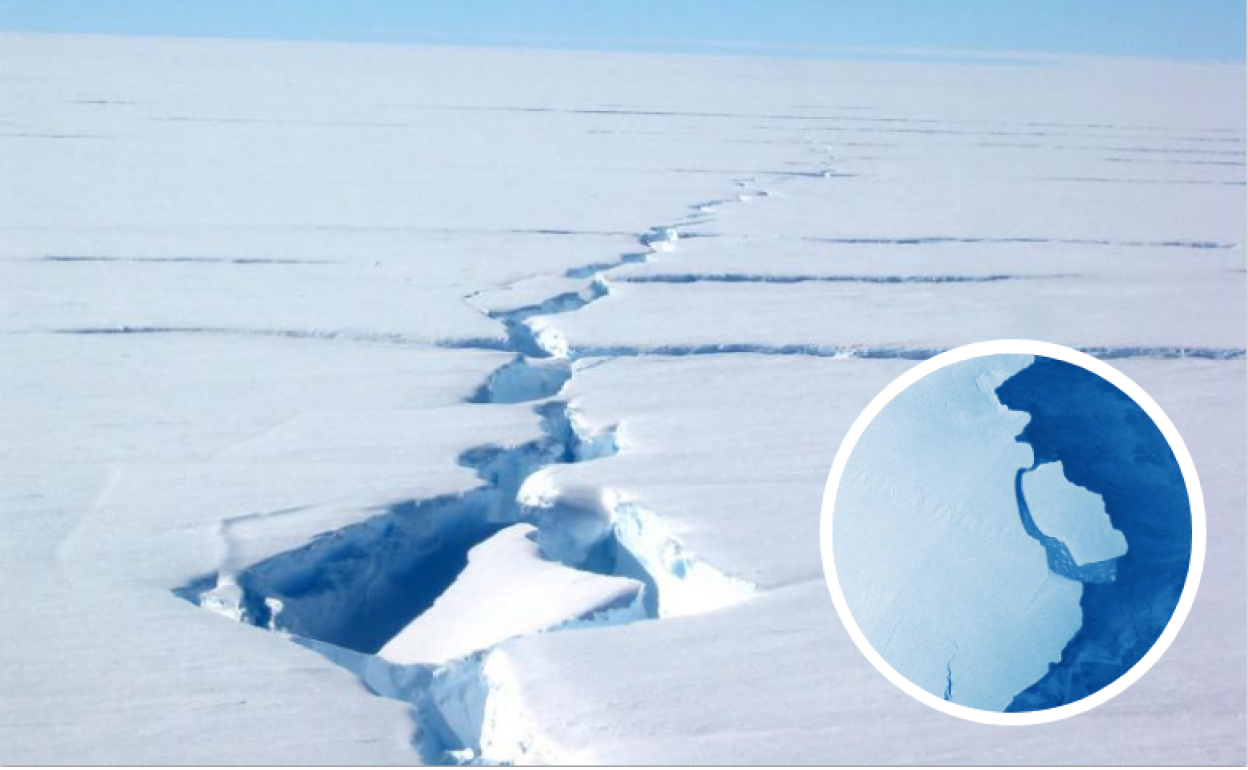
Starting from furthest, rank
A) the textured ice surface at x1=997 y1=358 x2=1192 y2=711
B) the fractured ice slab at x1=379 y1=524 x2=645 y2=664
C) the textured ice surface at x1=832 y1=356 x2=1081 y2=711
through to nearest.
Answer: the fractured ice slab at x1=379 y1=524 x2=645 y2=664
the textured ice surface at x1=997 y1=358 x2=1192 y2=711
the textured ice surface at x1=832 y1=356 x2=1081 y2=711

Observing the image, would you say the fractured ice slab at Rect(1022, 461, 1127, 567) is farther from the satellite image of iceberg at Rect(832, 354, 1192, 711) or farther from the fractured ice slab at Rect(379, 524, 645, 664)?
the fractured ice slab at Rect(379, 524, 645, 664)

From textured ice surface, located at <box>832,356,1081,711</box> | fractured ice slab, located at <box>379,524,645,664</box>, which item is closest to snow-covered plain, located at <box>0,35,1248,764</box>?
fractured ice slab, located at <box>379,524,645,664</box>

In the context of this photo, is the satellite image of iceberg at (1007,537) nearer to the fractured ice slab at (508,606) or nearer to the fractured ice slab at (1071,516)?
the fractured ice slab at (1071,516)

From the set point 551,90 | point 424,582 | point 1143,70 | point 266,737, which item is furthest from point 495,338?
point 1143,70

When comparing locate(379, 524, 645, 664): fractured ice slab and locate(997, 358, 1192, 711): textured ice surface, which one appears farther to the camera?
locate(379, 524, 645, 664): fractured ice slab

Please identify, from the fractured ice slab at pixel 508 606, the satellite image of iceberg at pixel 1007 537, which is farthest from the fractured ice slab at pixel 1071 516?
the fractured ice slab at pixel 508 606

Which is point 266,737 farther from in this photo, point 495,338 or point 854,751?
point 495,338
